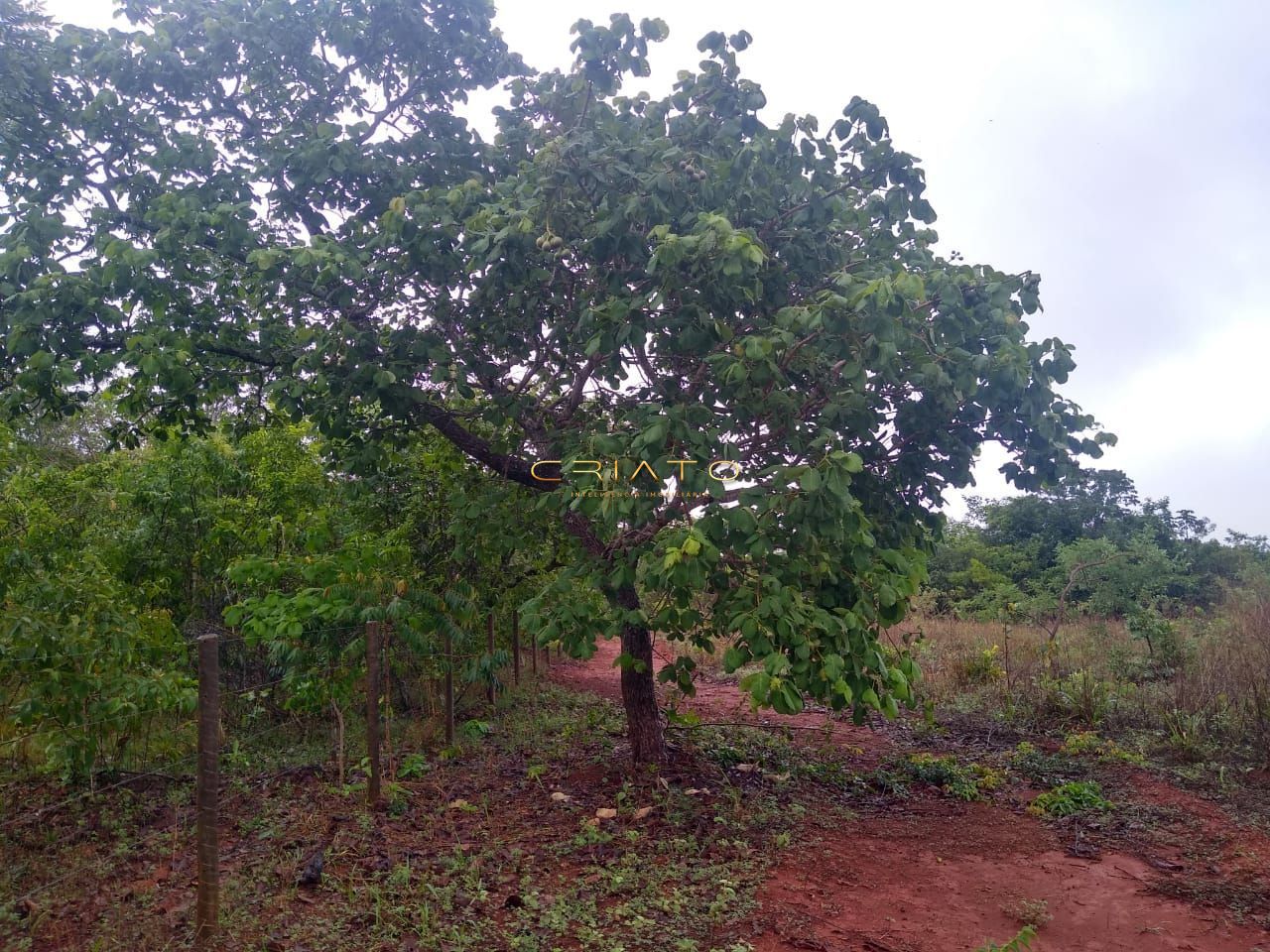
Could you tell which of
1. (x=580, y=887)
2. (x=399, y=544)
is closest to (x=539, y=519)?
(x=399, y=544)

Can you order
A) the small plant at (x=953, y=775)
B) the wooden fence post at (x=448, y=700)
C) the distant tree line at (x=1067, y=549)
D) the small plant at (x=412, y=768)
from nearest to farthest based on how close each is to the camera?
the small plant at (x=412, y=768), the small plant at (x=953, y=775), the wooden fence post at (x=448, y=700), the distant tree line at (x=1067, y=549)

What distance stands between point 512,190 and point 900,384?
102 inches

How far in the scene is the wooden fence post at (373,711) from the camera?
5.37 m

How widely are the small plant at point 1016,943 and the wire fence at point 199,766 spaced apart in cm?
308

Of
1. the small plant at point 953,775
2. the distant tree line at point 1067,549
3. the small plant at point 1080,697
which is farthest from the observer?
the distant tree line at point 1067,549

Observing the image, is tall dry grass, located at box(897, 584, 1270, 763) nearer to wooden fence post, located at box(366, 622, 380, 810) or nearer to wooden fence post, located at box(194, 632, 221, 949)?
wooden fence post, located at box(366, 622, 380, 810)

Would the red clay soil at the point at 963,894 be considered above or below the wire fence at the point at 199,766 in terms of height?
below

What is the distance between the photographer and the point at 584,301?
5.14 m

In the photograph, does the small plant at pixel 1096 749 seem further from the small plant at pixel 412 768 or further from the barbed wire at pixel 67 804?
the barbed wire at pixel 67 804

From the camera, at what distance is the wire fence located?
354 centimetres

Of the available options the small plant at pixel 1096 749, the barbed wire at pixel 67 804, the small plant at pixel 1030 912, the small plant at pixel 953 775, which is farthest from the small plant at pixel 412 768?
the small plant at pixel 1096 749

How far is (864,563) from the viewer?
4.34 m

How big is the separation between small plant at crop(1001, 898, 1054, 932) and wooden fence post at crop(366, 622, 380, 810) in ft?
11.7

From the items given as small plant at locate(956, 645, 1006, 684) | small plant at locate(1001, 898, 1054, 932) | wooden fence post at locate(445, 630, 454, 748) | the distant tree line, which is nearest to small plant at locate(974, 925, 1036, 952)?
small plant at locate(1001, 898, 1054, 932)
